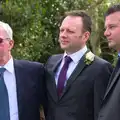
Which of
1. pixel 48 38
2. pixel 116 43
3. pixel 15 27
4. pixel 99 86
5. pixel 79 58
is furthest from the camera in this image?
pixel 48 38

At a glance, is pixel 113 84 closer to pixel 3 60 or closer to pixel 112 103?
pixel 112 103

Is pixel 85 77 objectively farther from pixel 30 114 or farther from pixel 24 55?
pixel 24 55

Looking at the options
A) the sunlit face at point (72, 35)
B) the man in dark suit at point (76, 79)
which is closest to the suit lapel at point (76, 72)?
the man in dark suit at point (76, 79)

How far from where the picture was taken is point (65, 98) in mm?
3838

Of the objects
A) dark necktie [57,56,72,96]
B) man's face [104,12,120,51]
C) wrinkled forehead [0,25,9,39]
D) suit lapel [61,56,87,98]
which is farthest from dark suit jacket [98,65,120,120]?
wrinkled forehead [0,25,9,39]

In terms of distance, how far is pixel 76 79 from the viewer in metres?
3.87

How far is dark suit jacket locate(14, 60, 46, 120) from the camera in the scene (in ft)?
12.4

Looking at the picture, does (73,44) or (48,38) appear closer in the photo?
(73,44)

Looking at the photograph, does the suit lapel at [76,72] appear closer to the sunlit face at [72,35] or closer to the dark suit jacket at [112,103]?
the sunlit face at [72,35]

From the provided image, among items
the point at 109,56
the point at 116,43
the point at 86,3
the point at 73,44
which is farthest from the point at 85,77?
the point at 109,56

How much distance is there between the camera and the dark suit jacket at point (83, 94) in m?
3.78

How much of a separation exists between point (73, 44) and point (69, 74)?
362mm

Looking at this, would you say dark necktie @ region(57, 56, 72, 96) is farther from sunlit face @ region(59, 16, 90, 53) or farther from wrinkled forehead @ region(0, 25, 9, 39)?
wrinkled forehead @ region(0, 25, 9, 39)

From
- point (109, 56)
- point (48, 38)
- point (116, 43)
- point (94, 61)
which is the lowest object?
point (109, 56)
